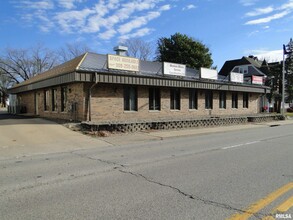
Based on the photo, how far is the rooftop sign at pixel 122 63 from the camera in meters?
18.4

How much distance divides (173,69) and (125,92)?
5.06 m

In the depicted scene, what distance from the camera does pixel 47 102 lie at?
2330 cm

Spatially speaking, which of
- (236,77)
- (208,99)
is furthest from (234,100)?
(208,99)

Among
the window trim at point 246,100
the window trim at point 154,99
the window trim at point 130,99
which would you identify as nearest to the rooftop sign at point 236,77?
the window trim at point 246,100

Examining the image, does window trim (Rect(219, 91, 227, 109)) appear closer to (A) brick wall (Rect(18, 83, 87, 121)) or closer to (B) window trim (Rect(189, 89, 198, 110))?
(B) window trim (Rect(189, 89, 198, 110))

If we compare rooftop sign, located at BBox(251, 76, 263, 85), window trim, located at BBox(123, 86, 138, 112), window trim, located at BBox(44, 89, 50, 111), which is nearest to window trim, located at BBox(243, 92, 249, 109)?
rooftop sign, located at BBox(251, 76, 263, 85)

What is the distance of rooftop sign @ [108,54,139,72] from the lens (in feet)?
60.4

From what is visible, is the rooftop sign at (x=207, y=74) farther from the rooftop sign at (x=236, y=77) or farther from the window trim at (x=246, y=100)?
the window trim at (x=246, y=100)

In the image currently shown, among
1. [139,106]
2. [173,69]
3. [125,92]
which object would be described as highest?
[173,69]

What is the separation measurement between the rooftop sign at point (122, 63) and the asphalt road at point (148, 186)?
32.0 feet

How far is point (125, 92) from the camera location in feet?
64.7

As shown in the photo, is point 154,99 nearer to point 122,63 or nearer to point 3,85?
point 122,63

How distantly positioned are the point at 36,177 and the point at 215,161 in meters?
4.94

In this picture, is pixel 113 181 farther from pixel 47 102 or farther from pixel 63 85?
pixel 47 102
